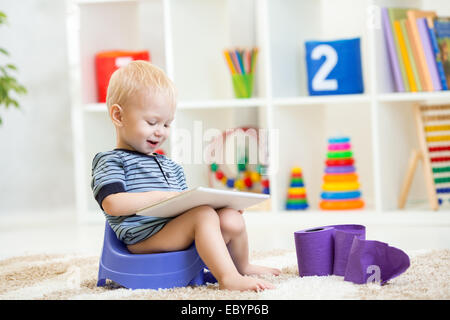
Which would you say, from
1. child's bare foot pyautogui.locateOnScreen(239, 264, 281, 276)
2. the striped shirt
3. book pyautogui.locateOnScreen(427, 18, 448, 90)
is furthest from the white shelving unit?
the striped shirt

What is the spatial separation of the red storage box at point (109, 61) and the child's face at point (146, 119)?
1.27m

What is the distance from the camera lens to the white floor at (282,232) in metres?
1.83

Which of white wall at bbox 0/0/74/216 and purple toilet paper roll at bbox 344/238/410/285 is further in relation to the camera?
white wall at bbox 0/0/74/216

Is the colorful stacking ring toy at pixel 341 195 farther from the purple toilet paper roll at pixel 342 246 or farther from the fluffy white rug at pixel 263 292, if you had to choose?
the purple toilet paper roll at pixel 342 246

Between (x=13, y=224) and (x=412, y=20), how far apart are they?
1798 mm

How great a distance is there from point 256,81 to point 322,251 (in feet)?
5.25

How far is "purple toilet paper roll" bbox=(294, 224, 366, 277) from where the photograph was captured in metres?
1.26

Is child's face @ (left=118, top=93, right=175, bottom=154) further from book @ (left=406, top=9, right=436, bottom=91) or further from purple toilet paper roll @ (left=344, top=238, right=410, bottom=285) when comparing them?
book @ (left=406, top=9, right=436, bottom=91)

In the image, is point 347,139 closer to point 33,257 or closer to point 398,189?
point 398,189

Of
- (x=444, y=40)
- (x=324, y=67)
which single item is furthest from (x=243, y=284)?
(x=444, y=40)

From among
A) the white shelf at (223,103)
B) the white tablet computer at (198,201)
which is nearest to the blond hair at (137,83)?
the white tablet computer at (198,201)

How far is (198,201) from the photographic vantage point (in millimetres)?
1194

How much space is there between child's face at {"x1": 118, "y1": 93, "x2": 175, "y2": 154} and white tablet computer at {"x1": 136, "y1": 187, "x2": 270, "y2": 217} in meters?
0.16
